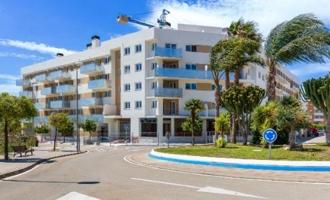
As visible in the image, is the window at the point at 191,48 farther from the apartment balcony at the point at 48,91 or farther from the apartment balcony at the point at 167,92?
the apartment balcony at the point at 48,91

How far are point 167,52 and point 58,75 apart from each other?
2819cm

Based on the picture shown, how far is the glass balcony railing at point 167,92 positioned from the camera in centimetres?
6228

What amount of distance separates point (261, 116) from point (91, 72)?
4864 cm

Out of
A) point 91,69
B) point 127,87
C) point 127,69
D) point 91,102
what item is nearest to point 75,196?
point 127,87

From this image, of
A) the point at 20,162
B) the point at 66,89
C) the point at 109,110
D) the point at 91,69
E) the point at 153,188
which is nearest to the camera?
the point at 153,188

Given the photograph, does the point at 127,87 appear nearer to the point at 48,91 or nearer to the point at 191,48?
the point at 191,48

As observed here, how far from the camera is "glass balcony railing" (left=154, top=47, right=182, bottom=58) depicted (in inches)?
2469

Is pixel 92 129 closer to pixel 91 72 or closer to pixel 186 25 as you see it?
pixel 91 72

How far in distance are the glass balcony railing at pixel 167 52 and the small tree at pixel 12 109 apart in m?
32.2

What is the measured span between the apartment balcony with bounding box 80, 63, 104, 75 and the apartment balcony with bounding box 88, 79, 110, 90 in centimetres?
158

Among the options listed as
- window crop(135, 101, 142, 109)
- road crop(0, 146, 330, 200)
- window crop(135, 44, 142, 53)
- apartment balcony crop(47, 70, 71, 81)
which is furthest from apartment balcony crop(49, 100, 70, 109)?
road crop(0, 146, 330, 200)

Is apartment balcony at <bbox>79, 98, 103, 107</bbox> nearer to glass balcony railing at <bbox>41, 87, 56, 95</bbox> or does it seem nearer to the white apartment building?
the white apartment building

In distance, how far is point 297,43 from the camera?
104 feet

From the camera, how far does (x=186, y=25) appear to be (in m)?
67.9
